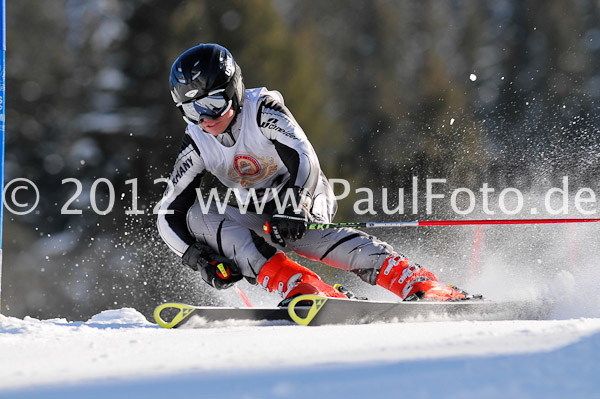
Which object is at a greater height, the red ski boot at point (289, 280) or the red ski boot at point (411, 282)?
the red ski boot at point (289, 280)

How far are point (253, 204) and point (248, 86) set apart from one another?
11.8 meters

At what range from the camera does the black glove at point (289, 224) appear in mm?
3857

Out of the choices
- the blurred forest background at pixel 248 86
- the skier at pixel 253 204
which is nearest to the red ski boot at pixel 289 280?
the skier at pixel 253 204

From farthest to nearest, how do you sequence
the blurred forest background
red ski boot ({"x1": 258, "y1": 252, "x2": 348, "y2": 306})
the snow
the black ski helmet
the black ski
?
the blurred forest background, the black ski helmet, red ski boot ({"x1": 258, "y1": 252, "x2": 348, "y2": 306}), the black ski, the snow

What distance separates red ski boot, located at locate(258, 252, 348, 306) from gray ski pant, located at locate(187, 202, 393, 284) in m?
0.06

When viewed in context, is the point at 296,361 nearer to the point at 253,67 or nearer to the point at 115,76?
the point at 253,67

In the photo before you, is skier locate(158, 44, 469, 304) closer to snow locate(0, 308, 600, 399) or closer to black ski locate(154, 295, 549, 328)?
black ski locate(154, 295, 549, 328)

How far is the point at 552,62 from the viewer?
24281 mm

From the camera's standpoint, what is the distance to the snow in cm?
189

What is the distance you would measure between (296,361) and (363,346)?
1.07ft

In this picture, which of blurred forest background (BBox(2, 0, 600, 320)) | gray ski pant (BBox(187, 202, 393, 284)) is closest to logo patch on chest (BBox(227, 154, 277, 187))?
gray ski pant (BBox(187, 202, 393, 284))

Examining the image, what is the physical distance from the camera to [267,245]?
4152mm

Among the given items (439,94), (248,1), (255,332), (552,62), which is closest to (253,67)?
(248,1)

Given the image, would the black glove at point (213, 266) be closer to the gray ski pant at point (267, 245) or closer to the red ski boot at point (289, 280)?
the gray ski pant at point (267, 245)
